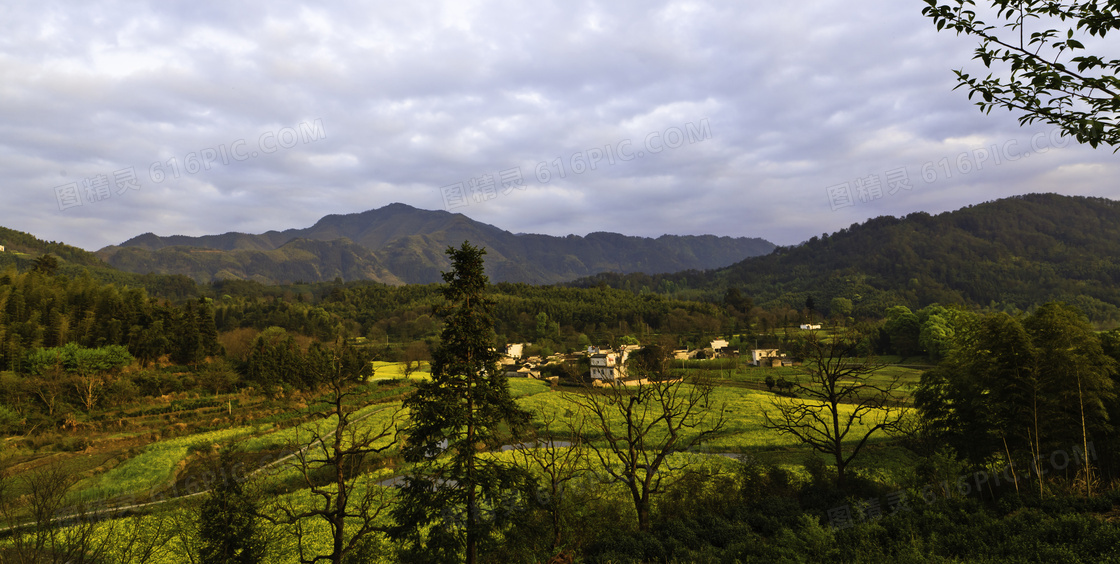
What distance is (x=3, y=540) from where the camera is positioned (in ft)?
70.5

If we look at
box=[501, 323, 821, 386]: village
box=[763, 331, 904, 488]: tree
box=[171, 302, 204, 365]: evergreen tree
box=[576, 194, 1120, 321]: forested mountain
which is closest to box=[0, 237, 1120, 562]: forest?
box=[763, 331, 904, 488]: tree

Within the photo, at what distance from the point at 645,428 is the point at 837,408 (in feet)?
42.7

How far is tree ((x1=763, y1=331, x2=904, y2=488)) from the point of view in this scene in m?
18.2

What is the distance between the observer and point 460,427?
15.4 meters

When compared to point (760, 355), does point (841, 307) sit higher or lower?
higher

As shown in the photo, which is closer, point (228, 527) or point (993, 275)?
point (228, 527)

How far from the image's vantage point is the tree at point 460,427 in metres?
14.9

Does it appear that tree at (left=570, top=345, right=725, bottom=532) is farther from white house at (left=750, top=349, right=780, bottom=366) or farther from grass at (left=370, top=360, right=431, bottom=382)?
grass at (left=370, top=360, right=431, bottom=382)

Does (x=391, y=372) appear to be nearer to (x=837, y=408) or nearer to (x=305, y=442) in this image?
(x=305, y=442)

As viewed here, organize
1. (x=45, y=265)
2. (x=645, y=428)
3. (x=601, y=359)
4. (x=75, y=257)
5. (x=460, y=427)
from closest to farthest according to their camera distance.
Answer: (x=460, y=427) → (x=645, y=428) → (x=601, y=359) → (x=45, y=265) → (x=75, y=257)

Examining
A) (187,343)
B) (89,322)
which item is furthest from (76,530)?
(89,322)

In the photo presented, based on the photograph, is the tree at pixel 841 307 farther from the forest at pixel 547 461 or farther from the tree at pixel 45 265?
the tree at pixel 45 265

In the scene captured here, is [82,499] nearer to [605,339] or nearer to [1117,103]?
[1117,103]

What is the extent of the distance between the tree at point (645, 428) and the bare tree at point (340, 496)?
26.5 ft
